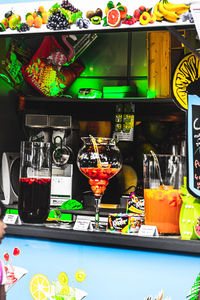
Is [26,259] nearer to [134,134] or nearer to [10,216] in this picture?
[10,216]

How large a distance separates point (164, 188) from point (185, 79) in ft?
1.73

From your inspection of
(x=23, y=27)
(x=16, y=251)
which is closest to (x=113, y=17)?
(x=23, y=27)

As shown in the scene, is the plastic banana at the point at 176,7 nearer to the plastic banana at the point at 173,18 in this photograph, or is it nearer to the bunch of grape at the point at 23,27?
the plastic banana at the point at 173,18

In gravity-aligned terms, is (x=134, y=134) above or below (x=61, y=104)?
below

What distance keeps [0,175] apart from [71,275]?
2.49 meters

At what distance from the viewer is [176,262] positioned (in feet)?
6.47

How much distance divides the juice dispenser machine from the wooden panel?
868mm

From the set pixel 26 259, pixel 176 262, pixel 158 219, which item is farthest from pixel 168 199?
pixel 26 259

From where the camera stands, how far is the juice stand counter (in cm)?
197

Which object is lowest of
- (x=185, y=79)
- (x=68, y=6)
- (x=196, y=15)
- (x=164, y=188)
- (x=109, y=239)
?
(x=109, y=239)

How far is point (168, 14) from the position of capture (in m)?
2.04

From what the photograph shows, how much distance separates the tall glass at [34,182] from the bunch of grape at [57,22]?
1.84ft

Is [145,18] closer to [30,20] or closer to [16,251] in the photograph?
[30,20]

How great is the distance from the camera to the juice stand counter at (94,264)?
1970 millimetres
